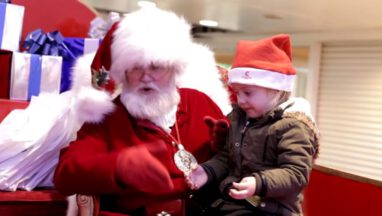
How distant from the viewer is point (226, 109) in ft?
5.93

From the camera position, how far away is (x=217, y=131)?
5.02 ft

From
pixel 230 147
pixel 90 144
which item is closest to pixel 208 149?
pixel 230 147

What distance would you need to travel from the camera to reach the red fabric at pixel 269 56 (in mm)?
1370

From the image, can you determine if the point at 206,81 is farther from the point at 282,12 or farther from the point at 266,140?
the point at 282,12

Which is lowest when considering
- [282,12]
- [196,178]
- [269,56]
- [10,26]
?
[196,178]

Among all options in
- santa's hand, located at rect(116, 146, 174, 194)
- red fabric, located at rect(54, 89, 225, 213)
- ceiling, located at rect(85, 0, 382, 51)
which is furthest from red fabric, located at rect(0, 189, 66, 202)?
ceiling, located at rect(85, 0, 382, 51)

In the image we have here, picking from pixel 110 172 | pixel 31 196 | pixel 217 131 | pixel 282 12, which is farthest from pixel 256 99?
pixel 282 12

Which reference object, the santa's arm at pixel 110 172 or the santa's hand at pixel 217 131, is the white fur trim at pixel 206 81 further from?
the santa's arm at pixel 110 172

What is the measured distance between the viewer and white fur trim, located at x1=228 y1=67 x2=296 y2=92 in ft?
4.42

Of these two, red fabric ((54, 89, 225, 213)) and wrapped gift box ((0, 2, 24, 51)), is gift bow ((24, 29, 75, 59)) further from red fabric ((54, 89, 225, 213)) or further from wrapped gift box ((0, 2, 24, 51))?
red fabric ((54, 89, 225, 213))

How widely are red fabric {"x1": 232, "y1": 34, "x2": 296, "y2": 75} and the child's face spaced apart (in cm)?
6

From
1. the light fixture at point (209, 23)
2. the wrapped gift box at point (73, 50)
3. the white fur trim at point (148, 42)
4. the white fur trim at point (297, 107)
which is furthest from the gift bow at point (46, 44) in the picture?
the light fixture at point (209, 23)

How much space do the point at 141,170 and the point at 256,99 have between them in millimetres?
385

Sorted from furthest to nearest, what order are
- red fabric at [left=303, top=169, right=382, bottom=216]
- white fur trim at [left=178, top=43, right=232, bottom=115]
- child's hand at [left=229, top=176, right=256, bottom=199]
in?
red fabric at [left=303, top=169, right=382, bottom=216] < white fur trim at [left=178, top=43, right=232, bottom=115] < child's hand at [left=229, top=176, right=256, bottom=199]
